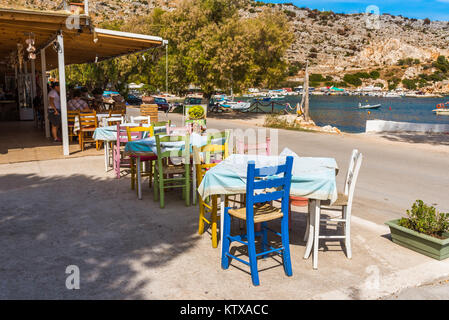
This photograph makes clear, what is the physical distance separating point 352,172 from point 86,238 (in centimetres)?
317

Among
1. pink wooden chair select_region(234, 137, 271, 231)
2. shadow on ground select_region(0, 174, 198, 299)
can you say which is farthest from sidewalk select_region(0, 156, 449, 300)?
pink wooden chair select_region(234, 137, 271, 231)

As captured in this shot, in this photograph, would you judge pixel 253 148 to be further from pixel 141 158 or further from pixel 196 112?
pixel 196 112

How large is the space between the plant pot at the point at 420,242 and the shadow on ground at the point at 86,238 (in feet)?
7.91

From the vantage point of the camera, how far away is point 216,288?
3.61 metres

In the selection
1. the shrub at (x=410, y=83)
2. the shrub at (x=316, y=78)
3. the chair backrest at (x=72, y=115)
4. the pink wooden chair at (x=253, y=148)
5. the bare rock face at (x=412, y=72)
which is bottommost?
the pink wooden chair at (x=253, y=148)

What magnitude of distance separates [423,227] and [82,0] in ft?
29.7

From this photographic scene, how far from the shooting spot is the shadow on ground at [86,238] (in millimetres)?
3621

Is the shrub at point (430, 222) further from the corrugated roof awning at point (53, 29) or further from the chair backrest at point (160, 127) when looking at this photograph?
the corrugated roof awning at point (53, 29)

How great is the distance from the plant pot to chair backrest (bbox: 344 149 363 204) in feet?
2.43

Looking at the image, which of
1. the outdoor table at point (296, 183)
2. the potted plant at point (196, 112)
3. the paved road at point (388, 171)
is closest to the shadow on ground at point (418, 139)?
the paved road at point (388, 171)

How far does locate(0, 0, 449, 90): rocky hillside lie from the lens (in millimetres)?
130375

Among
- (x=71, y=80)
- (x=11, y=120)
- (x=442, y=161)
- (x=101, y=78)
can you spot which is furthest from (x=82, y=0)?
(x=71, y=80)

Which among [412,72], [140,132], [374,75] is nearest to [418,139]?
[140,132]
